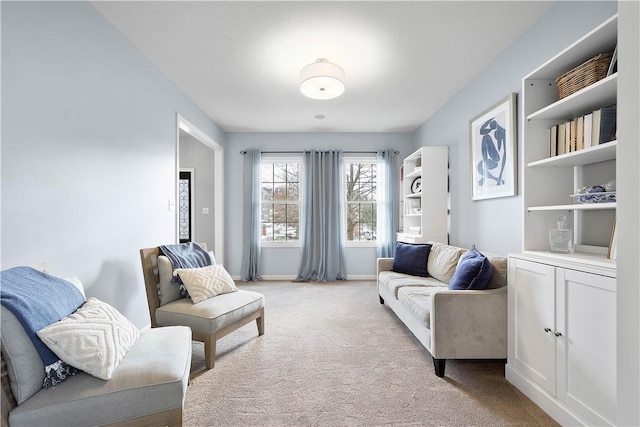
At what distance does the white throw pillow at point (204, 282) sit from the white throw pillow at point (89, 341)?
0.97 m

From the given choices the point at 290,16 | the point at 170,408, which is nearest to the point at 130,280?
the point at 170,408

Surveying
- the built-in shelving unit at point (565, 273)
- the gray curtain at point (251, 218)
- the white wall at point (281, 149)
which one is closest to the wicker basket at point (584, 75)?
the built-in shelving unit at point (565, 273)

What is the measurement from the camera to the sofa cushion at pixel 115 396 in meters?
1.14

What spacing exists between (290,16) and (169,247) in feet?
6.83

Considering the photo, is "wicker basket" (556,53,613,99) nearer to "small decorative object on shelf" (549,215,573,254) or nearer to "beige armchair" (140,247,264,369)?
"small decorative object on shelf" (549,215,573,254)

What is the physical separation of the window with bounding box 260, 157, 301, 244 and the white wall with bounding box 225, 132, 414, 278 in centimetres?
28

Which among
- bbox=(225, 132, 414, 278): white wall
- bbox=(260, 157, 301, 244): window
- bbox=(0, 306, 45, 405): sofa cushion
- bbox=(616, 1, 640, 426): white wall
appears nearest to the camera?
bbox=(616, 1, 640, 426): white wall

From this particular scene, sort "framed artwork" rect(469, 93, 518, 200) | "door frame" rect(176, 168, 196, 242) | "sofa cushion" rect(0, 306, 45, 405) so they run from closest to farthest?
"sofa cushion" rect(0, 306, 45, 405), "framed artwork" rect(469, 93, 518, 200), "door frame" rect(176, 168, 196, 242)

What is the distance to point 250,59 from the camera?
2.83m

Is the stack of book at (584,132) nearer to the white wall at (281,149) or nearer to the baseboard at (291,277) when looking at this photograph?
the white wall at (281,149)

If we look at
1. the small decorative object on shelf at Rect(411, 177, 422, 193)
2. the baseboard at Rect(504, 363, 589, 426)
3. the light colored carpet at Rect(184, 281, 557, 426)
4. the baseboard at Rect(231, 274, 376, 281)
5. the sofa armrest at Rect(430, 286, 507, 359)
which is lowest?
the light colored carpet at Rect(184, 281, 557, 426)

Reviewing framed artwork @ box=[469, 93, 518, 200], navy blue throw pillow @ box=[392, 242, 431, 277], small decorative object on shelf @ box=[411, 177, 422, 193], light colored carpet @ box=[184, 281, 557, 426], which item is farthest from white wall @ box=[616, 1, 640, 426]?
small decorative object on shelf @ box=[411, 177, 422, 193]

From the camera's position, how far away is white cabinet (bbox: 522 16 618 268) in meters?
1.68

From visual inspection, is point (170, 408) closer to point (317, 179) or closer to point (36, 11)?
point (36, 11)
